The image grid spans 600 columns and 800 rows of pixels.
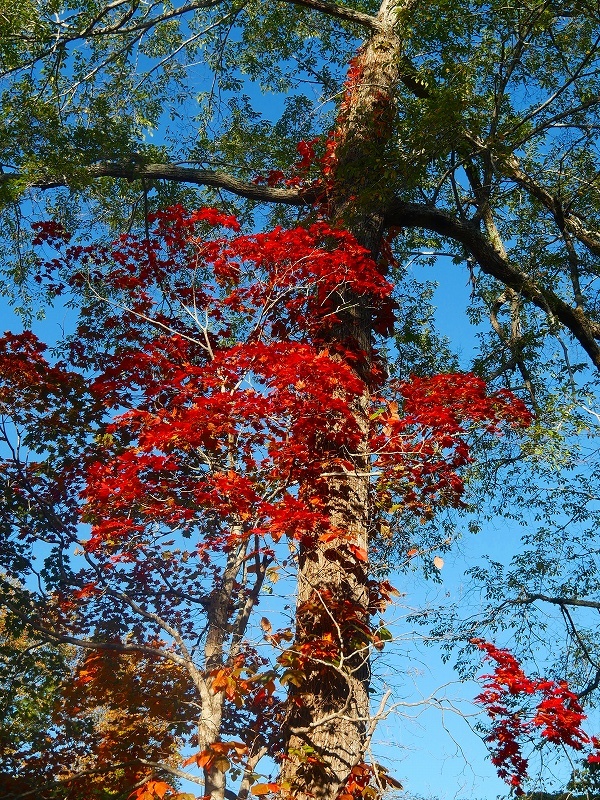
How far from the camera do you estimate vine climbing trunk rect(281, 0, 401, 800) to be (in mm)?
4906

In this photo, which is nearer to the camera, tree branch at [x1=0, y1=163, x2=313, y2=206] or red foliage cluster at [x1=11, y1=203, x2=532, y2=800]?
red foliage cluster at [x1=11, y1=203, x2=532, y2=800]

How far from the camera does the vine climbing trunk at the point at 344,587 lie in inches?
193

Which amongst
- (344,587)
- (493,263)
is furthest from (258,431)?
(493,263)

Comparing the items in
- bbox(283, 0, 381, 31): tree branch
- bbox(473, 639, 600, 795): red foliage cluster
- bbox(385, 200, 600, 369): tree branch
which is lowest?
bbox(473, 639, 600, 795): red foliage cluster

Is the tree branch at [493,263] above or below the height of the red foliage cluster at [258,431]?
above

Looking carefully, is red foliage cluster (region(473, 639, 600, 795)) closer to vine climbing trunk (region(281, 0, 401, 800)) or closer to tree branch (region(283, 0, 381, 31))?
vine climbing trunk (region(281, 0, 401, 800))

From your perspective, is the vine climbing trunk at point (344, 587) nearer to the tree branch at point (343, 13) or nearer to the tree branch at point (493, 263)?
the tree branch at point (493, 263)

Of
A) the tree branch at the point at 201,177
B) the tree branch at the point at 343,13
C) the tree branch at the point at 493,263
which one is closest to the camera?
the tree branch at the point at 493,263

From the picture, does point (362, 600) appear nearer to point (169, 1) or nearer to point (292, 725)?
point (292, 725)

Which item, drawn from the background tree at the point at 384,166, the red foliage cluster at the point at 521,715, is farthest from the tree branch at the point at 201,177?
the red foliage cluster at the point at 521,715

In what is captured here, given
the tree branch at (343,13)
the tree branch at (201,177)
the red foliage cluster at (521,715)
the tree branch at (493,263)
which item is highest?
the tree branch at (343,13)

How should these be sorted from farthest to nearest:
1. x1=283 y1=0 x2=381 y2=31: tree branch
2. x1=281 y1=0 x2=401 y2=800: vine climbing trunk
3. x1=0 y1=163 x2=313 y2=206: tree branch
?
x1=283 y1=0 x2=381 y2=31: tree branch
x1=0 y1=163 x2=313 y2=206: tree branch
x1=281 y1=0 x2=401 y2=800: vine climbing trunk

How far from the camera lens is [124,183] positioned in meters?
8.95

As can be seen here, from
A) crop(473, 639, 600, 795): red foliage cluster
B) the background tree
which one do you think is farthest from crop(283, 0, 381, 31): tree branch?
crop(473, 639, 600, 795): red foliage cluster
